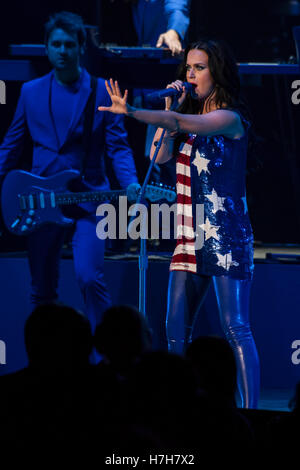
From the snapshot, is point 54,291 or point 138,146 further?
point 138,146

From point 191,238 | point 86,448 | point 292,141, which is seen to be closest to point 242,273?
point 191,238

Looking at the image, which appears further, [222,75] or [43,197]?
[43,197]

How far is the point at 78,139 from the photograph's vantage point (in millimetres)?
4734

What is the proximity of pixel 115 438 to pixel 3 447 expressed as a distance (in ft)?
0.93

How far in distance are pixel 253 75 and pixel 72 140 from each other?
1429mm

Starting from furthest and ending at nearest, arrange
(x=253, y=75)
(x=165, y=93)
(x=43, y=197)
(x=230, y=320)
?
(x=253, y=75) → (x=43, y=197) → (x=230, y=320) → (x=165, y=93)

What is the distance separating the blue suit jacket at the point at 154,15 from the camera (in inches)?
212

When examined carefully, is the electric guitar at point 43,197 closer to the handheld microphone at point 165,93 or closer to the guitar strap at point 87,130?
the guitar strap at point 87,130

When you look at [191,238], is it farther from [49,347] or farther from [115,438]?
[115,438]

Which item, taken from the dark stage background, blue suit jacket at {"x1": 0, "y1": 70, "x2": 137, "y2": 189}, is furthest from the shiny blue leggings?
the dark stage background

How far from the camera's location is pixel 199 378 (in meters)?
2.18

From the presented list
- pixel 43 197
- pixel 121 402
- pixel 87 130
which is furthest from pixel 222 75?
pixel 121 402

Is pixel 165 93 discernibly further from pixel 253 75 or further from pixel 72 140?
pixel 253 75

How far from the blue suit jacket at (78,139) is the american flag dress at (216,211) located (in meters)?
1.00
